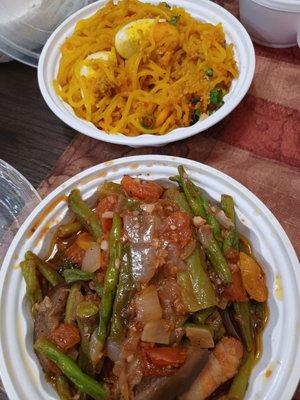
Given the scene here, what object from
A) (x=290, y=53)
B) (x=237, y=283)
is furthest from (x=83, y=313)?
(x=290, y=53)

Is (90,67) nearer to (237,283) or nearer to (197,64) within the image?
(197,64)

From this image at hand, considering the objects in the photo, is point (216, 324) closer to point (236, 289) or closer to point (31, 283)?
point (236, 289)

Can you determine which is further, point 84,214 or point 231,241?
point 84,214

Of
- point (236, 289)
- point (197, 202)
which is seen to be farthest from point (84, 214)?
point (236, 289)

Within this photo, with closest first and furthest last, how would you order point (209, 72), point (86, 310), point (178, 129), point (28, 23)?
point (86, 310), point (178, 129), point (209, 72), point (28, 23)

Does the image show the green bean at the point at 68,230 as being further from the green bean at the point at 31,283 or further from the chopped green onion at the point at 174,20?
the chopped green onion at the point at 174,20

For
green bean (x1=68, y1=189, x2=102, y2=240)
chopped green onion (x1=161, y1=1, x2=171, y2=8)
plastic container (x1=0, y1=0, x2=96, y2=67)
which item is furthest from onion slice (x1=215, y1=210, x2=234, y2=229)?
plastic container (x1=0, y1=0, x2=96, y2=67)
